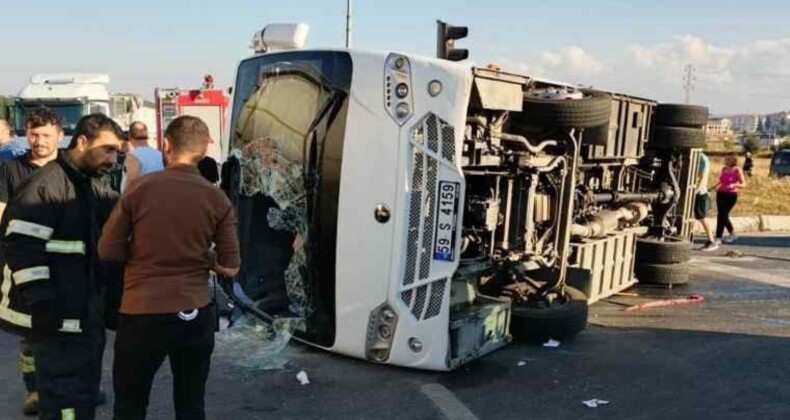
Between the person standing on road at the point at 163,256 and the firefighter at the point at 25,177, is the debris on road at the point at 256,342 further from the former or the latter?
the person standing on road at the point at 163,256

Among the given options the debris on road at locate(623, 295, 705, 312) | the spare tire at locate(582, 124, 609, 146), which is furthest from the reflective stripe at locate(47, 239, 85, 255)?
the debris on road at locate(623, 295, 705, 312)

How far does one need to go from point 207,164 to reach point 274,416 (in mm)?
2972

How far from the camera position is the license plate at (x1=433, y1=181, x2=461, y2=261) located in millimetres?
4582

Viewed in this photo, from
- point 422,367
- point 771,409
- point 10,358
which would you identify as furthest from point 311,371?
point 771,409

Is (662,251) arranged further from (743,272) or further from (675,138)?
(743,272)

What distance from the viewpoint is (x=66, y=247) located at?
127 inches

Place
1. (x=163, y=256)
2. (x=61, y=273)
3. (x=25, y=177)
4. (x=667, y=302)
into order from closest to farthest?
1. (x=163, y=256)
2. (x=61, y=273)
3. (x=25, y=177)
4. (x=667, y=302)

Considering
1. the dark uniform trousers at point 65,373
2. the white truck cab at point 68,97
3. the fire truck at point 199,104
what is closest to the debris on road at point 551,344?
the dark uniform trousers at point 65,373

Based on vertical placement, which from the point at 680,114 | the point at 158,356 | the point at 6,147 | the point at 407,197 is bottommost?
the point at 158,356

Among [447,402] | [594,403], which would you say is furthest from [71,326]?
[594,403]

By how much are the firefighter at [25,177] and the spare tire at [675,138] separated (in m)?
6.20

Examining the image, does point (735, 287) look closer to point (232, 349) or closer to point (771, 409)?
point (771, 409)

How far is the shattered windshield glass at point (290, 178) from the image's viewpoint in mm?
4781

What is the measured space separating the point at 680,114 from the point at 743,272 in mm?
2994
